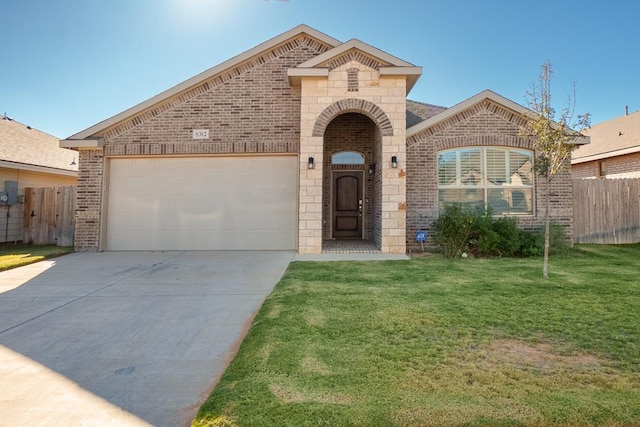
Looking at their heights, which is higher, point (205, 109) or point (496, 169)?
point (205, 109)

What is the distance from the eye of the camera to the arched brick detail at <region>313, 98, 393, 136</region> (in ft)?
28.5

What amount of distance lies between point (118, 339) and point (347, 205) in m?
8.33

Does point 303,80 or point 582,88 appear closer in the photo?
point 582,88

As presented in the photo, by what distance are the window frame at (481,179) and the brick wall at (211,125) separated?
4.38m

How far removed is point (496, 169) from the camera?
928 cm

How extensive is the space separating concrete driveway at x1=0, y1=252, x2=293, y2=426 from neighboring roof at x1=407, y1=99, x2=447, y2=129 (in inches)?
281

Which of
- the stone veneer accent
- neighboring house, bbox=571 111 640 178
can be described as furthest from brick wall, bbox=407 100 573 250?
neighboring house, bbox=571 111 640 178

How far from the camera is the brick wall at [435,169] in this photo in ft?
30.1

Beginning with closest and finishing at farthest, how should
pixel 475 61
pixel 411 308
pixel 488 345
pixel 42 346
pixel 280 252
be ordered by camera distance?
pixel 488 345
pixel 42 346
pixel 411 308
pixel 280 252
pixel 475 61

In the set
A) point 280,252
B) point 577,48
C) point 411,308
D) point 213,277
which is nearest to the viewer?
point 411,308

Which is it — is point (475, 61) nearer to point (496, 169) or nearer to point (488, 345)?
point (496, 169)

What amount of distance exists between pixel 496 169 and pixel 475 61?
5903 mm

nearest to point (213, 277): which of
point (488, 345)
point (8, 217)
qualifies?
point (488, 345)

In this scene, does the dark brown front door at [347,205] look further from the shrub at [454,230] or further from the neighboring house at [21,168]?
the neighboring house at [21,168]
